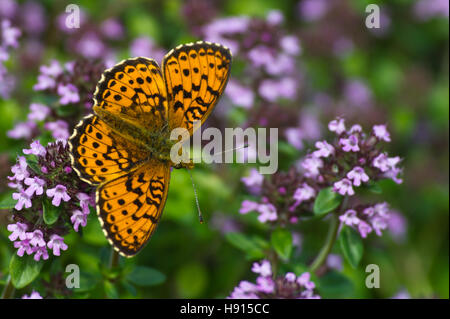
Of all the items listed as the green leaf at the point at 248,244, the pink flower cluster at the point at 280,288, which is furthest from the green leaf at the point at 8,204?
the green leaf at the point at 248,244

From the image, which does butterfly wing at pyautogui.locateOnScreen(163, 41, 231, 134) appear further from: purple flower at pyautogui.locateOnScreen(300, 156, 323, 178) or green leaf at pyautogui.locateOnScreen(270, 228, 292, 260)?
green leaf at pyautogui.locateOnScreen(270, 228, 292, 260)

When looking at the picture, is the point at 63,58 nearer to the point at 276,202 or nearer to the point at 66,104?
the point at 66,104

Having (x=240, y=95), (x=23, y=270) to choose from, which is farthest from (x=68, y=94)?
(x=240, y=95)

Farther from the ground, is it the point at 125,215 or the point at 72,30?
the point at 72,30

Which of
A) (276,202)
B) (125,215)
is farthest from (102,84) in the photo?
(276,202)

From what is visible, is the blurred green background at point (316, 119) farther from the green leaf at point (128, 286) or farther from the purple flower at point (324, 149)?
the purple flower at point (324, 149)

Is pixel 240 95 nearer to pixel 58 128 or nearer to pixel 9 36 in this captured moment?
pixel 58 128
